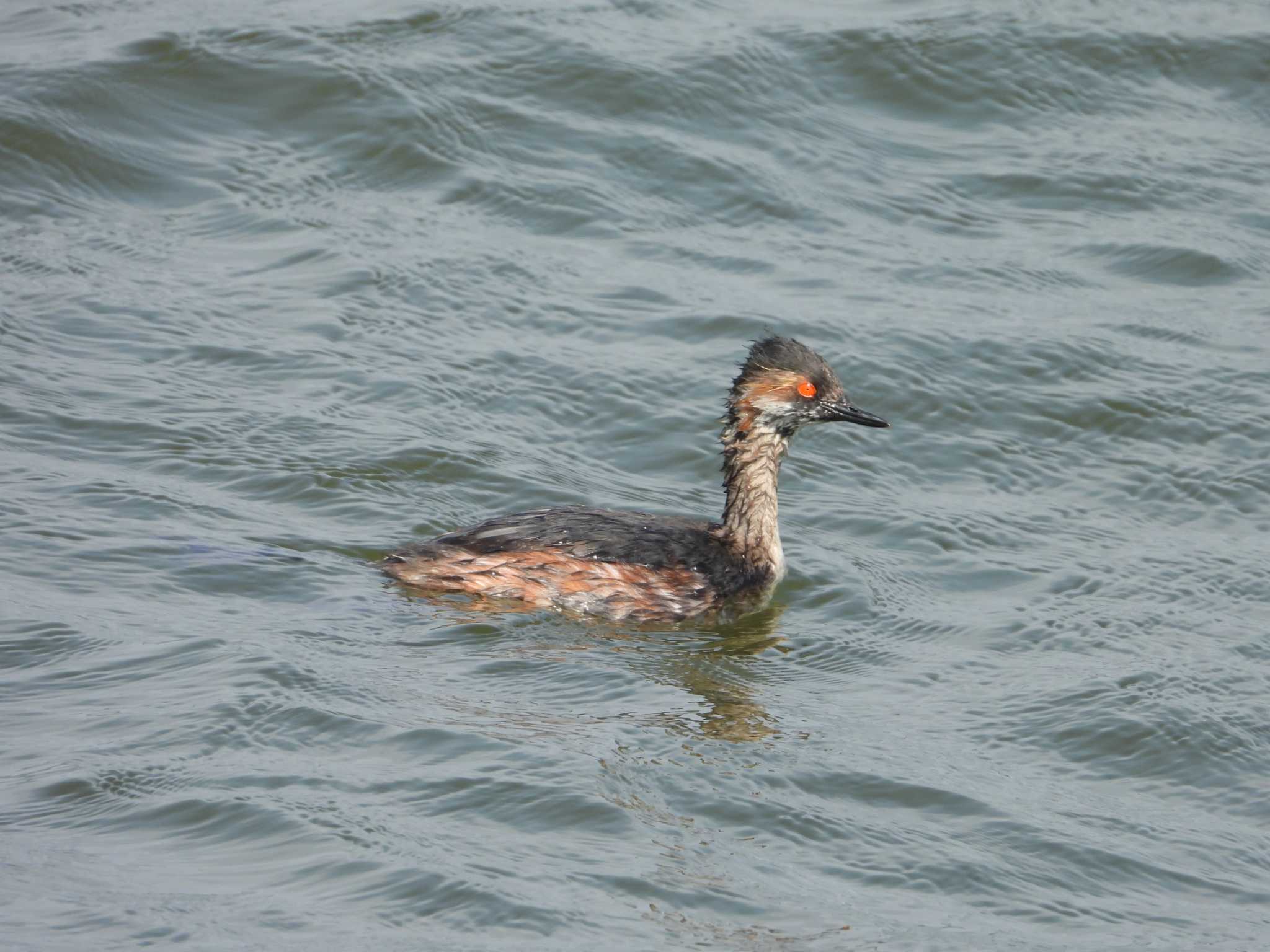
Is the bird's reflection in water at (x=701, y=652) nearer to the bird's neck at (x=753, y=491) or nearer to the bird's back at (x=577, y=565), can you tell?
the bird's back at (x=577, y=565)

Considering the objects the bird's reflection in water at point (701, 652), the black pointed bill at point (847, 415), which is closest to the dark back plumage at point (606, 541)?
the bird's reflection in water at point (701, 652)

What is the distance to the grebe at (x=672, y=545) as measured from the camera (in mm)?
8844

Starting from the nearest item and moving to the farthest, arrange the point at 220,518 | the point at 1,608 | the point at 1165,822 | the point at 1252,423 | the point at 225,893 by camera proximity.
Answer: the point at 225,893 → the point at 1165,822 → the point at 1,608 → the point at 220,518 → the point at 1252,423

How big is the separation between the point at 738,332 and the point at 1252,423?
3.05 meters

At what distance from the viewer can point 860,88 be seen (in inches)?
576

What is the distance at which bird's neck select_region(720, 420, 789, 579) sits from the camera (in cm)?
943

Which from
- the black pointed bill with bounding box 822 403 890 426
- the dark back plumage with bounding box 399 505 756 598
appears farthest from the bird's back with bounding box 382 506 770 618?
the black pointed bill with bounding box 822 403 890 426

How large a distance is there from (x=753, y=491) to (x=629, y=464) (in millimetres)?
1158

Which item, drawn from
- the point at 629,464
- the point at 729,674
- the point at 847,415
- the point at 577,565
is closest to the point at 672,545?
the point at 577,565

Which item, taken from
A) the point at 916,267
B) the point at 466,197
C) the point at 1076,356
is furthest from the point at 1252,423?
the point at 466,197

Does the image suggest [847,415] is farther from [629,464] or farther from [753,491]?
[629,464]

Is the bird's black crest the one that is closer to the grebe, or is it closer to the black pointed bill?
the grebe

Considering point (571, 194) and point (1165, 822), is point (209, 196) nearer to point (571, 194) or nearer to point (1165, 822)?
point (571, 194)

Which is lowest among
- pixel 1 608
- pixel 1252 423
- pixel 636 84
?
pixel 1 608
